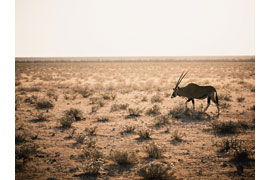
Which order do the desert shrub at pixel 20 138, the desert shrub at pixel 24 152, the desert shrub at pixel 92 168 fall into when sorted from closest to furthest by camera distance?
the desert shrub at pixel 92 168 → the desert shrub at pixel 24 152 → the desert shrub at pixel 20 138

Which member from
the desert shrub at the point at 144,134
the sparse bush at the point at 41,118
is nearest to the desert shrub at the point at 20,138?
the sparse bush at the point at 41,118

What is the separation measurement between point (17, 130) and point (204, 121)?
7229 millimetres

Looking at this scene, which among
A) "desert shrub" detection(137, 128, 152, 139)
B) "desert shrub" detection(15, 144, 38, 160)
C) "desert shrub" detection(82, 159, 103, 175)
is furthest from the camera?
"desert shrub" detection(137, 128, 152, 139)

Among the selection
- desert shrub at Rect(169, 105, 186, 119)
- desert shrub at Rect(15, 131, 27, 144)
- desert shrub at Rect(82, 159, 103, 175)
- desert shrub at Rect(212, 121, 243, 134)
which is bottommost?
desert shrub at Rect(82, 159, 103, 175)

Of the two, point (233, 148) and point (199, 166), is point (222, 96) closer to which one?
point (233, 148)

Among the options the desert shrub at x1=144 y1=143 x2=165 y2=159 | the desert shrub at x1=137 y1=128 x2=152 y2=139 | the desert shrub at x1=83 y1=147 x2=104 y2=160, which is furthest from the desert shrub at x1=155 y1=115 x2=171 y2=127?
the desert shrub at x1=83 y1=147 x2=104 y2=160

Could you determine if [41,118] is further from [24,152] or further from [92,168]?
[92,168]

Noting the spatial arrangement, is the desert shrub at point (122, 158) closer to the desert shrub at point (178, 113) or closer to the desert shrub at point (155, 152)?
the desert shrub at point (155, 152)

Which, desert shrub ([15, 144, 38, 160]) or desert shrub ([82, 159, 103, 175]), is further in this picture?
desert shrub ([15, 144, 38, 160])

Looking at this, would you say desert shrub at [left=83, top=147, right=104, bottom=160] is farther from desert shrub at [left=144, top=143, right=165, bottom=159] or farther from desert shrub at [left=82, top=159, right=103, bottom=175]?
desert shrub at [left=144, top=143, right=165, bottom=159]

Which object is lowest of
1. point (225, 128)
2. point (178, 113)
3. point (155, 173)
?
point (155, 173)

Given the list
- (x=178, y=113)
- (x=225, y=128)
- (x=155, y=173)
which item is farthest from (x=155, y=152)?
(x=178, y=113)

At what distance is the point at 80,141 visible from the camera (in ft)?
20.8

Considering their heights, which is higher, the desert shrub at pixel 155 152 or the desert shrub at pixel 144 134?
the desert shrub at pixel 144 134
